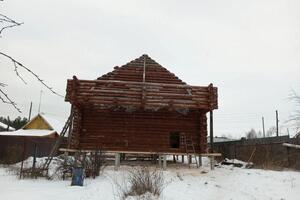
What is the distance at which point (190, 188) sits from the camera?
14.5 m

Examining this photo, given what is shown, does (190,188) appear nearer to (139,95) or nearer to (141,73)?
(139,95)

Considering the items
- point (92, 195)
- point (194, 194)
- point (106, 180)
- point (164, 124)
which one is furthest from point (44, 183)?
point (164, 124)

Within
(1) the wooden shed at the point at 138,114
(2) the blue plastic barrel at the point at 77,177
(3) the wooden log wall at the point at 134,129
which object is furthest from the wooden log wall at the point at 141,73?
(2) the blue plastic barrel at the point at 77,177

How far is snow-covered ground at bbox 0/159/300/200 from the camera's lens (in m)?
12.1

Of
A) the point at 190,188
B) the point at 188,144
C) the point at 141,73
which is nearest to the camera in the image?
the point at 190,188

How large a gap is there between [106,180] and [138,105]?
18.2ft

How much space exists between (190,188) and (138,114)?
804 centimetres

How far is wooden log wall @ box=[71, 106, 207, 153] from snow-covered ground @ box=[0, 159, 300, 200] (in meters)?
2.68

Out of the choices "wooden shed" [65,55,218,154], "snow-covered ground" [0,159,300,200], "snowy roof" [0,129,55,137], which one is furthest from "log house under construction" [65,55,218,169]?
"snowy roof" [0,129,55,137]

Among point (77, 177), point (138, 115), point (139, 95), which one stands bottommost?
point (77, 177)

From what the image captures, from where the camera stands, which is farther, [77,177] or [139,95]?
[139,95]

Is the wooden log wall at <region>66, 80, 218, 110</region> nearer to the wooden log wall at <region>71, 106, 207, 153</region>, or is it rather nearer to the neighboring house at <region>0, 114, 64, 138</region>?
the wooden log wall at <region>71, 106, 207, 153</region>

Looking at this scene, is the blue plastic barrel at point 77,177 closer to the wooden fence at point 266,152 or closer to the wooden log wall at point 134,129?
the wooden log wall at point 134,129

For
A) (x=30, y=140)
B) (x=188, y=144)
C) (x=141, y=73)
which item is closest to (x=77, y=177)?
(x=188, y=144)
